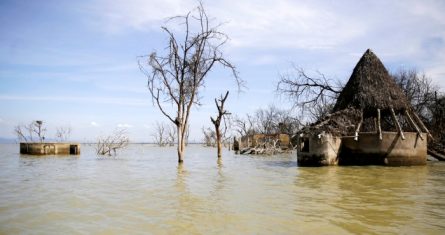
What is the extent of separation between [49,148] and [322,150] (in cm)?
2130

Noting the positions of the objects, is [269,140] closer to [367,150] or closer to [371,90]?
[371,90]

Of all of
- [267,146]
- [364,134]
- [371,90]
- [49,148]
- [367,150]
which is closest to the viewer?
[367,150]

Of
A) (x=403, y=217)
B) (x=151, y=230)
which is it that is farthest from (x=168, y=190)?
(x=403, y=217)

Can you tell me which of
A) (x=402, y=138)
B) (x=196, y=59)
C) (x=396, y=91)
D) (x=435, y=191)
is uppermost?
(x=196, y=59)

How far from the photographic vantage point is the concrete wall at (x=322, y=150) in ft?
53.5

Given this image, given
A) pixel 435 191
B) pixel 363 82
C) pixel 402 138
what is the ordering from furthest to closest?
pixel 363 82
pixel 402 138
pixel 435 191

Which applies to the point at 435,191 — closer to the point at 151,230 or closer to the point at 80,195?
the point at 151,230

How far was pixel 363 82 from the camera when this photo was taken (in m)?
18.5

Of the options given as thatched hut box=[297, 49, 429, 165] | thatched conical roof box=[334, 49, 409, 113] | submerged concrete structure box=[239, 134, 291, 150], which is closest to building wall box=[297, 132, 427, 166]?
thatched hut box=[297, 49, 429, 165]

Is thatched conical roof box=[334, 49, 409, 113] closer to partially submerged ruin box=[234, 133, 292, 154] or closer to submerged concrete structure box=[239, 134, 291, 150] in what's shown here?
partially submerged ruin box=[234, 133, 292, 154]

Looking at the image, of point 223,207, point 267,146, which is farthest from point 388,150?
point 267,146

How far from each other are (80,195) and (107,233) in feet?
12.1

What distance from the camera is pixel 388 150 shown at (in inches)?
638

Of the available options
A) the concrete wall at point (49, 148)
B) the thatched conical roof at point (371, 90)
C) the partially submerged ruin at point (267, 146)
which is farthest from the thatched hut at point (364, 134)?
the concrete wall at point (49, 148)
